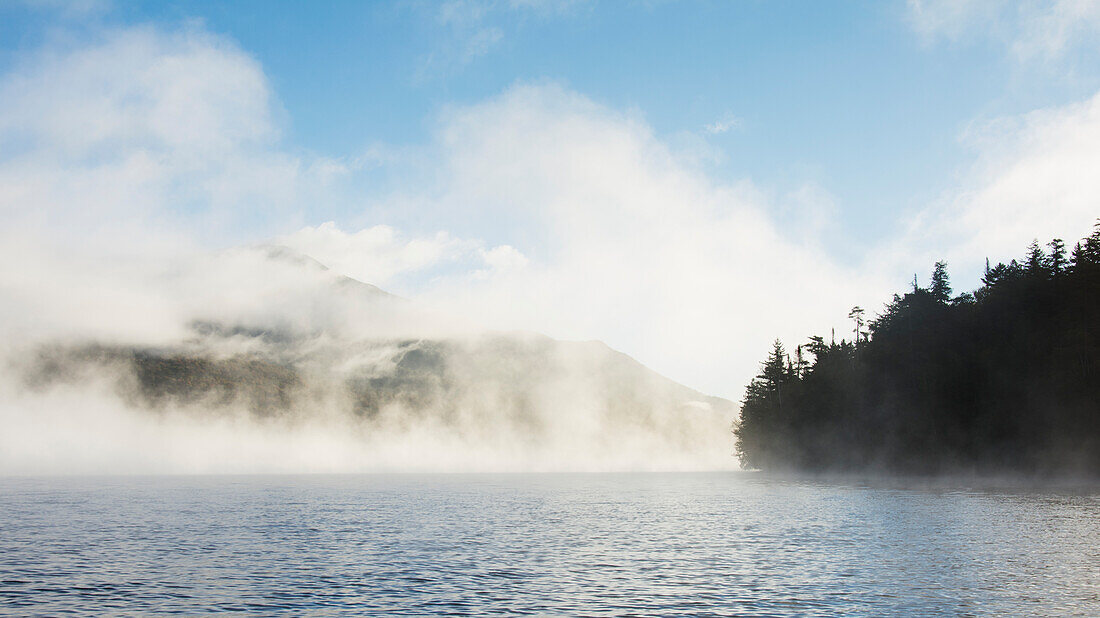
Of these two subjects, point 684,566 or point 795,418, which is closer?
point 684,566

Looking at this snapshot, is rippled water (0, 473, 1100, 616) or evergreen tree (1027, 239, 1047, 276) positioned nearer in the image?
rippled water (0, 473, 1100, 616)

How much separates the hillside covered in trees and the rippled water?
114ft

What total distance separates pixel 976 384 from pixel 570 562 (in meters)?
105

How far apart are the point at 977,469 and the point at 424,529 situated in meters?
100

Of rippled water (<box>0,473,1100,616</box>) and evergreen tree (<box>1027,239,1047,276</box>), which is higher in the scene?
evergreen tree (<box>1027,239,1047,276</box>)

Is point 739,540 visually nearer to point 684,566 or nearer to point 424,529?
point 684,566

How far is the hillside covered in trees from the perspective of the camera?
327ft

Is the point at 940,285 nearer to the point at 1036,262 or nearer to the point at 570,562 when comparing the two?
the point at 1036,262

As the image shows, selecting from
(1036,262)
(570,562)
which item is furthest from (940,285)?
(570,562)

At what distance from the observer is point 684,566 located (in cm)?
3762

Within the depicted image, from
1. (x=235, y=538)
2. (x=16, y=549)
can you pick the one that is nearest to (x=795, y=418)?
(x=235, y=538)

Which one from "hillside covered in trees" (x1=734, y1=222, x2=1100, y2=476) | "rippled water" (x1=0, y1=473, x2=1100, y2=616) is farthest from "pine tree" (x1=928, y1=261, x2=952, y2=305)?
"rippled water" (x1=0, y1=473, x2=1100, y2=616)

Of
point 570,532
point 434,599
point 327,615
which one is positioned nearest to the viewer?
point 327,615

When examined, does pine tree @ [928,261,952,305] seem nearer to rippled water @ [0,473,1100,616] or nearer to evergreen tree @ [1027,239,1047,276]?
evergreen tree @ [1027,239,1047,276]
